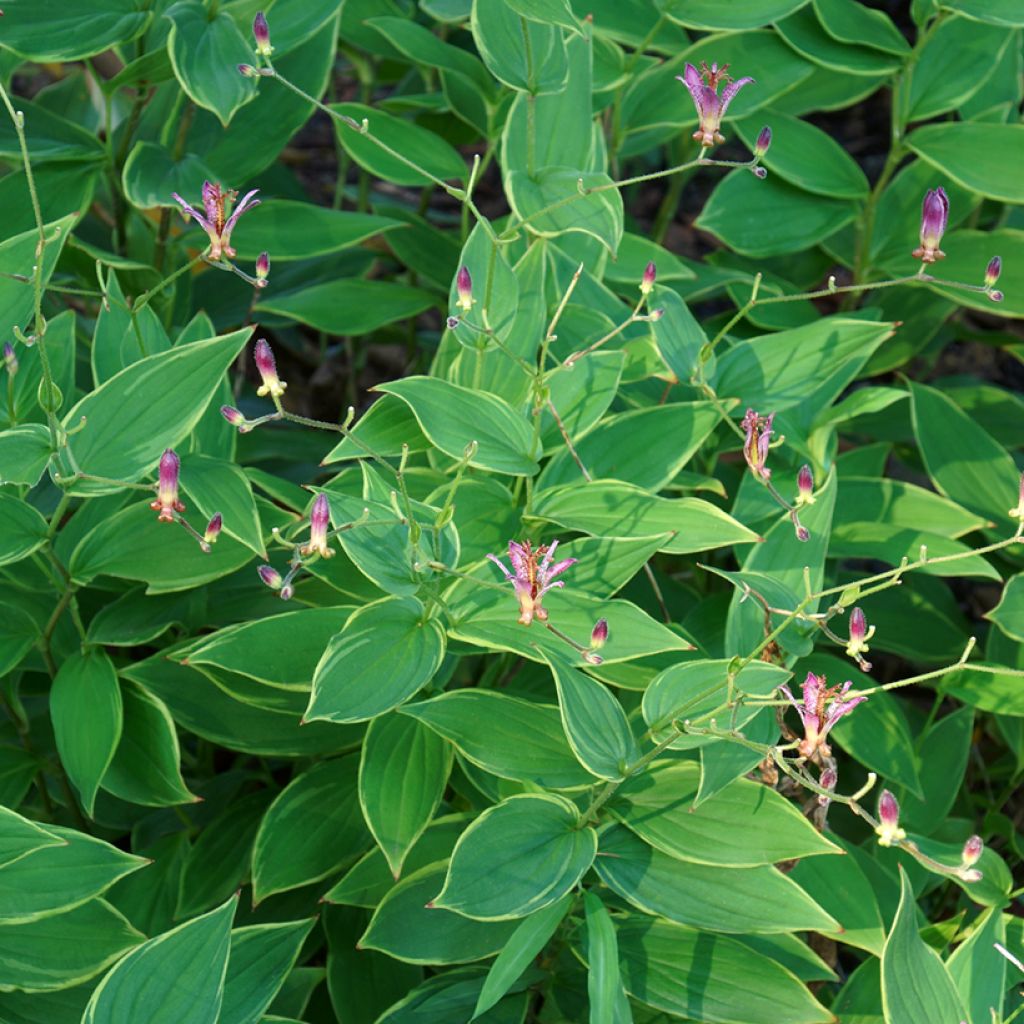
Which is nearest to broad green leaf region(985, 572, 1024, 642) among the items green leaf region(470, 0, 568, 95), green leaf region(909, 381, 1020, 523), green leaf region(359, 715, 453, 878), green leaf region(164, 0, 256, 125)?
green leaf region(909, 381, 1020, 523)

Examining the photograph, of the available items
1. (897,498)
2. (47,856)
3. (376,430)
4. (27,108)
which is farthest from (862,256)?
(47,856)

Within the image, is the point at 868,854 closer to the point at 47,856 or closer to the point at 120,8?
the point at 47,856

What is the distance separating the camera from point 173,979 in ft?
3.24

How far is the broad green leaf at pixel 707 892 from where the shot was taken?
3.51 feet

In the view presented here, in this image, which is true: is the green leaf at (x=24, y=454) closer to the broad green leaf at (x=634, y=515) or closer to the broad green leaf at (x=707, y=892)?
the broad green leaf at (x=634, y=515)

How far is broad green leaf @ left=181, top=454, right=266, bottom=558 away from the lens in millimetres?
1162

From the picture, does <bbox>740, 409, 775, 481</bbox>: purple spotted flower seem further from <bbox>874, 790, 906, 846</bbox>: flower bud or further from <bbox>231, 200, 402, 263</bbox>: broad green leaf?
<bbox>231, 200, 402, 263</bbox>: broad green leaf

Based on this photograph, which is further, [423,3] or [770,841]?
[423,3]

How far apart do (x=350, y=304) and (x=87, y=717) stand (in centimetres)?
67

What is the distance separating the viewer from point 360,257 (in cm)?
184

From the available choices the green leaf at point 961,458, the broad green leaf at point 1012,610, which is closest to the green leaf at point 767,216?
the green leaf at point 961,458

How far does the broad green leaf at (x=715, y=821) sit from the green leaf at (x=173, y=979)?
0.34m

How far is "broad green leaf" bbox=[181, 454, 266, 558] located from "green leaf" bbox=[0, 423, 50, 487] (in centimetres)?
12

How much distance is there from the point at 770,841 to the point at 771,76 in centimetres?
98
